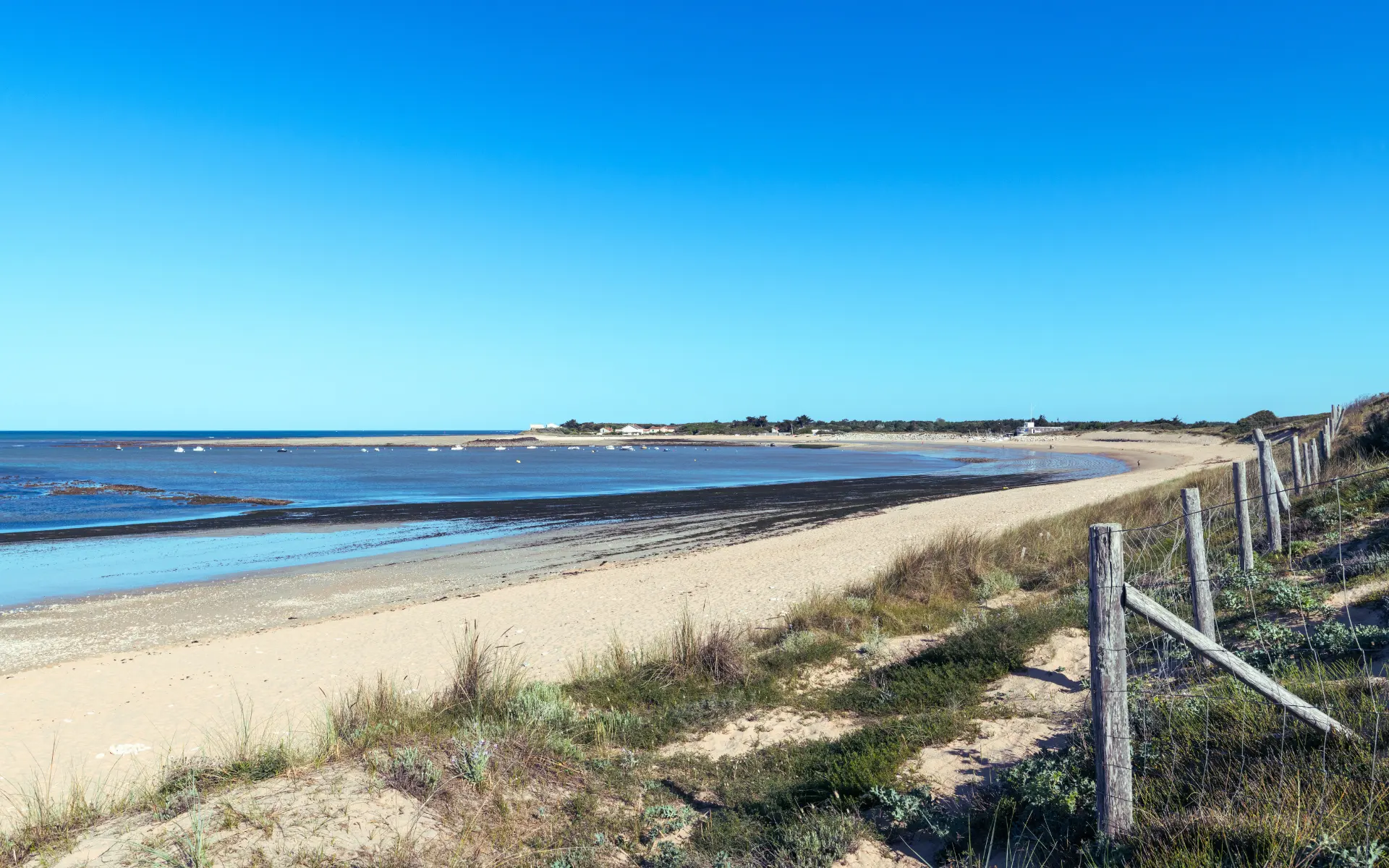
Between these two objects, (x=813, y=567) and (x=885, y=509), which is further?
(x=885, y=509)

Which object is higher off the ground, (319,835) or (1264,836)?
(1264,836)

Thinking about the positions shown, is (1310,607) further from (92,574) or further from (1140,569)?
(92,574)

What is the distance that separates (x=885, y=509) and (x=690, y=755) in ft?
76.8

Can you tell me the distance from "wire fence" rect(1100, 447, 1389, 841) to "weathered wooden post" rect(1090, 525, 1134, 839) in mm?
184

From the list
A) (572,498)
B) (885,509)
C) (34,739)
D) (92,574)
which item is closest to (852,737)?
(34,739)

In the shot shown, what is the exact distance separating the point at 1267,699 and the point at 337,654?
1127 cm

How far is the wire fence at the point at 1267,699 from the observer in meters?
3.92

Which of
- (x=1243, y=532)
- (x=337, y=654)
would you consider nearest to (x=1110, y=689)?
(x=1243, y=532)

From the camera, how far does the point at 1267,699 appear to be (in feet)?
14.9

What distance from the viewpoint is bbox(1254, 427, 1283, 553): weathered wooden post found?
1041 cm

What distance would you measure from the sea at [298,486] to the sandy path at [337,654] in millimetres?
7684

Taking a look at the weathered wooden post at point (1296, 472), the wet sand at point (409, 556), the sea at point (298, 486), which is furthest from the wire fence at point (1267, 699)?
the sea at point (298, 486)

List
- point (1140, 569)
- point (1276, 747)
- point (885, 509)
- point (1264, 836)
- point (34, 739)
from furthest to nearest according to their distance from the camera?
point (885, 509), point (1140, 569), point (34, 739), point (1276, 747), point (1264, 836)

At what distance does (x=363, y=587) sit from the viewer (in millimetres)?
17125
